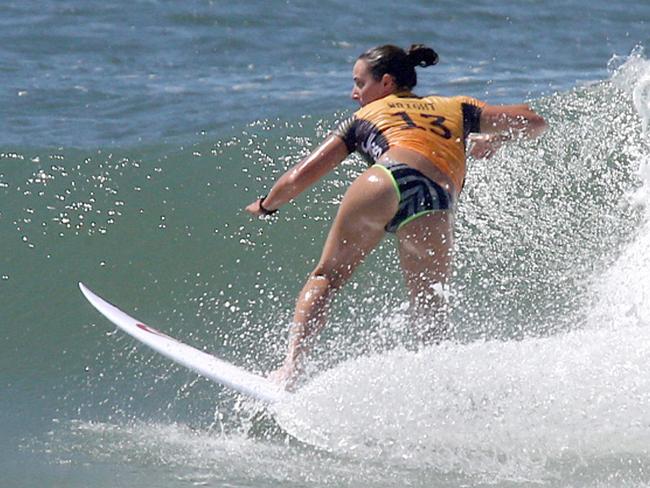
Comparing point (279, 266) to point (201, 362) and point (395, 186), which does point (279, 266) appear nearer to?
point (201, 362)

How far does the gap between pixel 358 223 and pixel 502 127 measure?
2.71ft

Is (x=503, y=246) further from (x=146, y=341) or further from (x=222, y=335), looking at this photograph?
(x=146, y=341)

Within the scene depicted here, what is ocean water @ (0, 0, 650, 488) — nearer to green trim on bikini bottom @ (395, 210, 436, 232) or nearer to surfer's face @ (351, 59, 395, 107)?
green trim on bikini bottom @ (395, 210, 436, 232)

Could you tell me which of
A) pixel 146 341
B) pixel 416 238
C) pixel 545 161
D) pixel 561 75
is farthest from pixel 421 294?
pixel 561 75

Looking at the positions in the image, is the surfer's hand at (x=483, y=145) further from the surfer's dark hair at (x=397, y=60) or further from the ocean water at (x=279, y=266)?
the ocean water at (x=279, y=266)

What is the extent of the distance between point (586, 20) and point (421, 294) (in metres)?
9.58

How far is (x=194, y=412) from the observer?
539 centimetres

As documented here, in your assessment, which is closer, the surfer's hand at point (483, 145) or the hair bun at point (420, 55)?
the hair bun at point (420, 55)

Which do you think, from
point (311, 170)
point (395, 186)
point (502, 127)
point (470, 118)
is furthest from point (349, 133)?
point (502, 127)

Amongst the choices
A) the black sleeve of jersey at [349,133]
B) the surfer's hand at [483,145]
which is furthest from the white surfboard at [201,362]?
the surfer's hand at [483,145]

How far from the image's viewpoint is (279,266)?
23.4ft

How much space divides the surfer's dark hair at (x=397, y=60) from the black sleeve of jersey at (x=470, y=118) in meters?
0.25

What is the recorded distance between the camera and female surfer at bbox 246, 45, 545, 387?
4902mm

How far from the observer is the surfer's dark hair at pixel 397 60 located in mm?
5129
